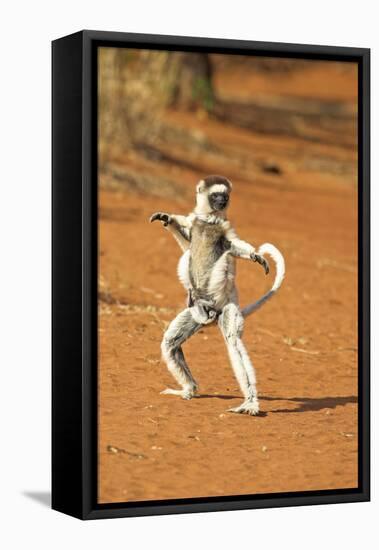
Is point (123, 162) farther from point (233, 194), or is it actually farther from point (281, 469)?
point (281, 469)

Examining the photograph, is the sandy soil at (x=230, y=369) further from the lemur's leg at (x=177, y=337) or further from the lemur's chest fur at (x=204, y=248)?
the lemur's chest fur at (x=204, y=248)

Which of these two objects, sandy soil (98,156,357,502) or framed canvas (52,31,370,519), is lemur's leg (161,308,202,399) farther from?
sandy soil (98,156,357,502)

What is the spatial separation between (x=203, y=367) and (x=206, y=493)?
332 centimetres

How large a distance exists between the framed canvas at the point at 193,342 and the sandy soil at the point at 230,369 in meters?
0.02

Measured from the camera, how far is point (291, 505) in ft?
36.1

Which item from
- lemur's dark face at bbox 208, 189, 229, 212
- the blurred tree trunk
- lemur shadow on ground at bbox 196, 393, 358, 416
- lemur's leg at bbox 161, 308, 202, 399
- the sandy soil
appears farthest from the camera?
the blurred tree trunk

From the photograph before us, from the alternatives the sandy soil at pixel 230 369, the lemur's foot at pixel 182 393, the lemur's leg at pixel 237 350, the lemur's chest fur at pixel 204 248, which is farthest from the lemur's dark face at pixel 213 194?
the sandy soil at pixel 230 369

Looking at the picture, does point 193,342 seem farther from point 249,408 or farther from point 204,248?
point 204,248

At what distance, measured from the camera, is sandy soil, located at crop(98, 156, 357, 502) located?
1087 centimetres

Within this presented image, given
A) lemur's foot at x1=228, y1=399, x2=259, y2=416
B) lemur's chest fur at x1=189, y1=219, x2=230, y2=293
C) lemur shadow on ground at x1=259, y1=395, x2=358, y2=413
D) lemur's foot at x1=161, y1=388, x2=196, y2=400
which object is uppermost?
lemur's chest fur at x1=189, y1=219, x2=230, y2=293

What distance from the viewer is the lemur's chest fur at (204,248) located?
37.0ft

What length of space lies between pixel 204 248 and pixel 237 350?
884 millimetres

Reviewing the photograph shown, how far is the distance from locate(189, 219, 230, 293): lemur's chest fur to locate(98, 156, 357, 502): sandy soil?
3.88 feet

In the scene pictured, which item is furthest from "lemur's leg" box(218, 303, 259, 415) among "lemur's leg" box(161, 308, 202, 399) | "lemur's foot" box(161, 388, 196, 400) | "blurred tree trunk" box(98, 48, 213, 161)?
"blurred tree trunk" box(98, 48, 213, 161)
